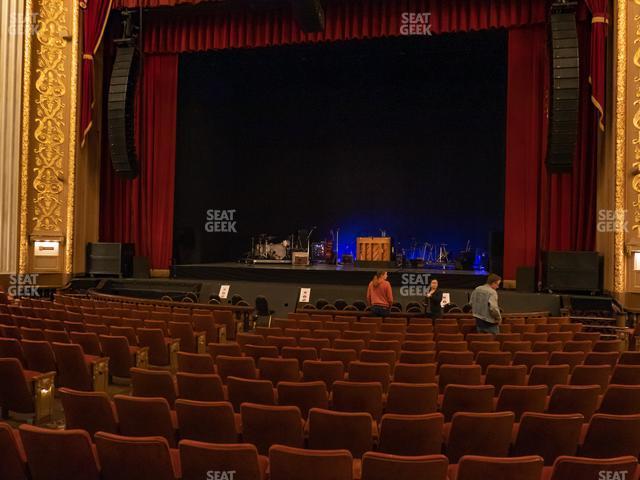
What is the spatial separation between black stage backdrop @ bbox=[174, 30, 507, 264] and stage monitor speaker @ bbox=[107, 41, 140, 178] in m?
3.00

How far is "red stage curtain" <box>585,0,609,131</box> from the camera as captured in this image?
443 inches

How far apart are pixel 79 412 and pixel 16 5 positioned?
1213 cm

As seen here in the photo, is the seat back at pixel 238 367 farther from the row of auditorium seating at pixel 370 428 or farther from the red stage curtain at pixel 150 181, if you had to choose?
the red stage curtain at pixel 150 181

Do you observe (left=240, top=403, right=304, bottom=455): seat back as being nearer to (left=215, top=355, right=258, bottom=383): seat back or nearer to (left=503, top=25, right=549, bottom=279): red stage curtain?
(left=215, top=355, right=258, bottom=383): seat back

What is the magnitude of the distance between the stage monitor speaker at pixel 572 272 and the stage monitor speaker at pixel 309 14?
6.40 m

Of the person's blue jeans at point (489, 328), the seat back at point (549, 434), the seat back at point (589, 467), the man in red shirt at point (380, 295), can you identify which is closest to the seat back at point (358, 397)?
the seat back at point (549, 434)

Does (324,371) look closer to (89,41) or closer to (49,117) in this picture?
(49,117)

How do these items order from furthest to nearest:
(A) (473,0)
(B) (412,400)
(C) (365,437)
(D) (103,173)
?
(D) (103,173)
(A) (473,0)
(B) (412,400)
(C) (365,437)

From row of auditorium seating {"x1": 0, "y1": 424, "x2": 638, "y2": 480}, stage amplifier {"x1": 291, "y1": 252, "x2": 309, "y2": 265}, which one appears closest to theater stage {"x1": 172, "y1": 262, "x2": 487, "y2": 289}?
stage amplifier {"x1": 291, "y1": 252, "x2": 309, "y2": 265}

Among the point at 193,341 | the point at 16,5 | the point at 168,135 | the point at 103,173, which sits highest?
the point at 16,5

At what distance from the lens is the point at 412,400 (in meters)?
3.95

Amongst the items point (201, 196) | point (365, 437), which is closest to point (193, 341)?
point (365, 437)

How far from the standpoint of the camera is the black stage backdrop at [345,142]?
1633 cm

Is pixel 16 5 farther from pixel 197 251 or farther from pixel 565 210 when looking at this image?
pixel 565 210
